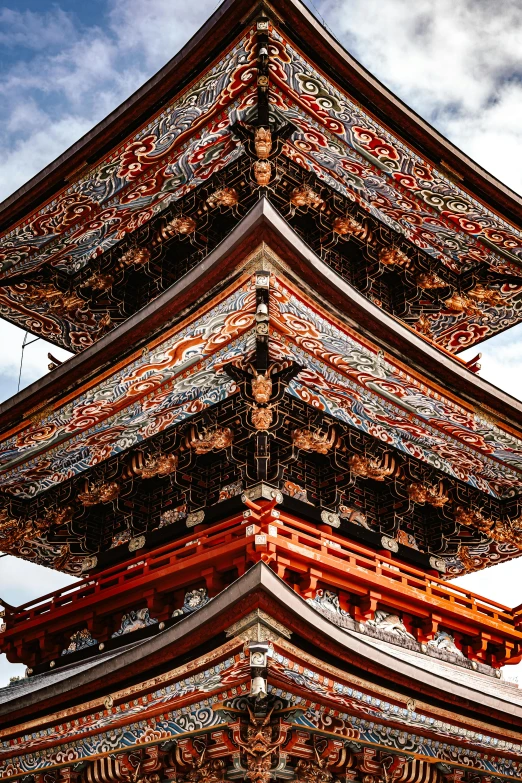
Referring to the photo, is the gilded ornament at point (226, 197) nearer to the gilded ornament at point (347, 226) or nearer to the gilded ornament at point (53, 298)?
the gilded ornament at point (347, 226)

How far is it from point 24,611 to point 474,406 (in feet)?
24.5

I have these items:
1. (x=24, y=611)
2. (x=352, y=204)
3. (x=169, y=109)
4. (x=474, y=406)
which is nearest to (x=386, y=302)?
(x=352, y=204)

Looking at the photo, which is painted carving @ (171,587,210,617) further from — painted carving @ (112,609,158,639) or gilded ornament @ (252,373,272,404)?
gilded ornament @ (252,373,272,404)

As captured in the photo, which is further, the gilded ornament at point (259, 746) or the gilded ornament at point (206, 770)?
the gilded ornament at point (206, 770)

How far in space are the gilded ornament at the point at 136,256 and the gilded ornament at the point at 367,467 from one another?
4945 mm

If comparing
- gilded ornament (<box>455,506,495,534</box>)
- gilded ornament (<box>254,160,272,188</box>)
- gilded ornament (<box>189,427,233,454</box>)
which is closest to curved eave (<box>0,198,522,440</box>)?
gilded ornament (<box>189,427,233,454</box>)

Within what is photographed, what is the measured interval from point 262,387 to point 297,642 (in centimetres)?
336

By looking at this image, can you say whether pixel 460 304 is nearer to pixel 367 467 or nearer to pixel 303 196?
pixel 303 196

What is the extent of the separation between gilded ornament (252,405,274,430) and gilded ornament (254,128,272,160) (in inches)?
151

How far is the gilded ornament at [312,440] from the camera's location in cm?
1238

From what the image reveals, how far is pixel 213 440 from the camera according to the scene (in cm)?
1228

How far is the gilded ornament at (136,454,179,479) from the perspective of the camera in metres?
13.0

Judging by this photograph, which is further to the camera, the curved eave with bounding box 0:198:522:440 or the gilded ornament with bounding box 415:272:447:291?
the gilded ornament with bounding box 415:272:447:291

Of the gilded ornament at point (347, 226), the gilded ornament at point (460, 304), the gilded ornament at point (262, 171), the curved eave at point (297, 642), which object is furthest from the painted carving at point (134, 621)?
the gilded ornament at point (460, 304)
